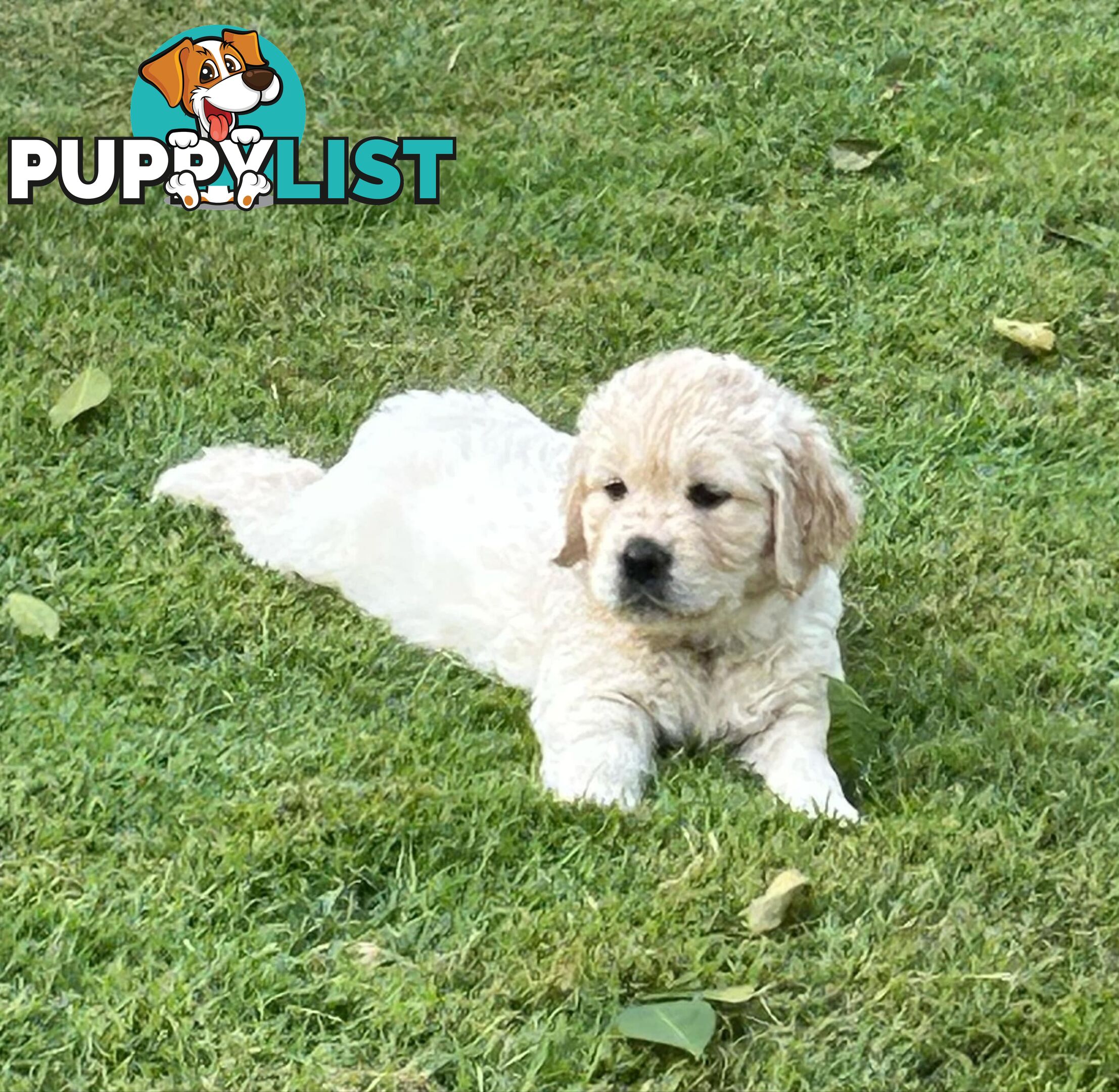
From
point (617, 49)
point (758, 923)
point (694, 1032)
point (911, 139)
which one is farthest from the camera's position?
point (617, 49)

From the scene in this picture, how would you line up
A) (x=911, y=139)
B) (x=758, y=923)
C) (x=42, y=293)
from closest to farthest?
(x=758, y=923), (x=42, y=293), (x=911, y=139)

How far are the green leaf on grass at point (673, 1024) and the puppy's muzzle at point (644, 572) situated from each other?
995 millimetres

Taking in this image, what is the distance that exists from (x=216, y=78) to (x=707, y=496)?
411 centimetres

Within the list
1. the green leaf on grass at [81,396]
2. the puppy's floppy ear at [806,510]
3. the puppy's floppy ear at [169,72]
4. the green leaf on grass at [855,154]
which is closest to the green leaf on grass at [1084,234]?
the green leaf on grass at [855,154]

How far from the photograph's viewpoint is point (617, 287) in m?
6.52

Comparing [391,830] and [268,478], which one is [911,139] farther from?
[391,830]

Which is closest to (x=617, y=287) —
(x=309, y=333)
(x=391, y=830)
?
(x=309, y=333)

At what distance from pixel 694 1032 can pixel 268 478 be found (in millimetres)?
2468

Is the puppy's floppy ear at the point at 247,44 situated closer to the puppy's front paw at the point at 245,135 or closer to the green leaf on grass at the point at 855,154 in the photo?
the puppy's front paw at the point at 245,135

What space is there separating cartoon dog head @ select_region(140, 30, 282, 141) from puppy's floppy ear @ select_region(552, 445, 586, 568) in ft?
11.1

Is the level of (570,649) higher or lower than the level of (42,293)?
higher

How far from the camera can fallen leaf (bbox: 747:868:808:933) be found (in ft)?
11.3

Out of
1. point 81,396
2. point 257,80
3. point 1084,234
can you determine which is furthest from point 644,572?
point 257,80

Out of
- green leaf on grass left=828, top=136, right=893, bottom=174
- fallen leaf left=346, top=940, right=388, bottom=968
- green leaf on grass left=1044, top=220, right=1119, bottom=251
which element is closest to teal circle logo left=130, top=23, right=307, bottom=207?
green leaf on grass left=828, top=136, right=893, bottom=174
